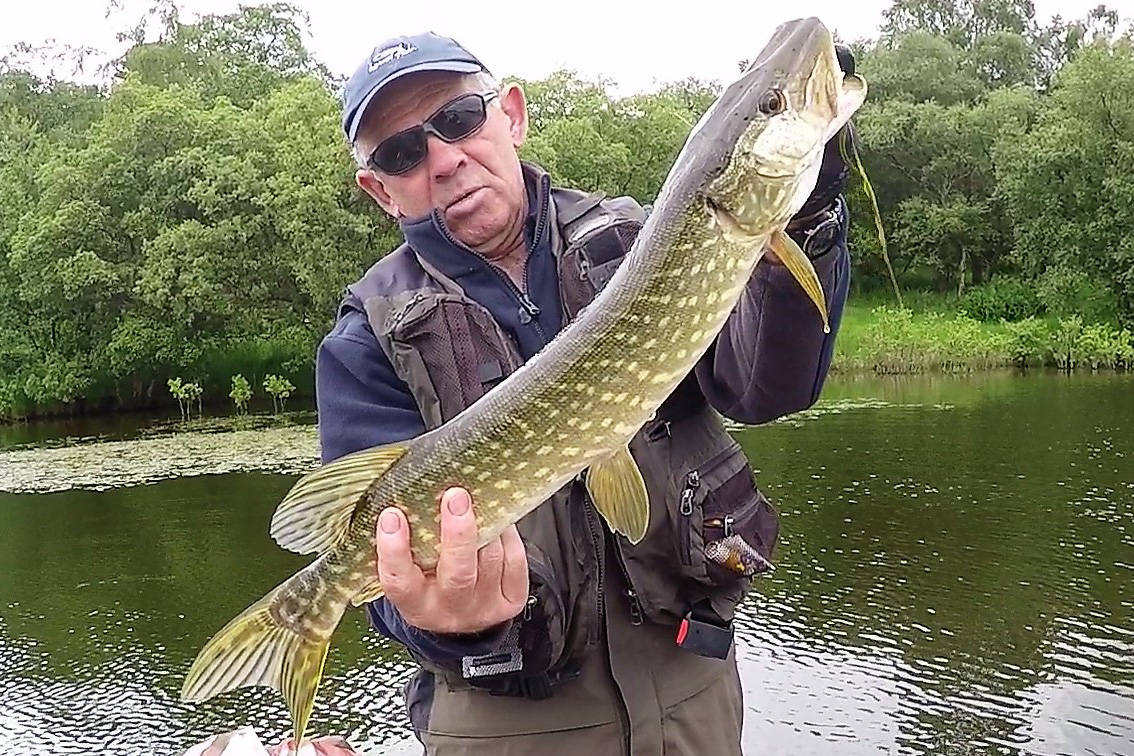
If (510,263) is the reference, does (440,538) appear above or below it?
below

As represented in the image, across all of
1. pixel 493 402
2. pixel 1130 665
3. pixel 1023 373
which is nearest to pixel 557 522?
pixel 493 402

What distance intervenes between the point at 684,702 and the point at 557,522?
1.53 feet

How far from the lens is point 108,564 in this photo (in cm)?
1216

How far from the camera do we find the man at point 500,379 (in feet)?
6.99

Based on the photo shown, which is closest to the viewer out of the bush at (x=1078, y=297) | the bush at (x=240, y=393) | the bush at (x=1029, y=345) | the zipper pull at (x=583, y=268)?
the zipper pull at (x=583, y=268)

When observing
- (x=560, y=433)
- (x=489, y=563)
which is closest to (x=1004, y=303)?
(x=560, y=433)

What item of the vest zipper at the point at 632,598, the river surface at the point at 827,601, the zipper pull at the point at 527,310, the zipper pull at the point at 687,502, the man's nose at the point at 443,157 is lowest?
the river surface at the point at 827,601

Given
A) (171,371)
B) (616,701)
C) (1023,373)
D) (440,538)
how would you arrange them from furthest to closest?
1. (171,371)
2. (1023,373)
3. (616,701)
4. (440,538)

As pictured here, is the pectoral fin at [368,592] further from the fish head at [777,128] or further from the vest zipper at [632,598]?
the fish head at [777,128]

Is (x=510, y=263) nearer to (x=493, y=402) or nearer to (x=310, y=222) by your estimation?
(x=493, y=402)

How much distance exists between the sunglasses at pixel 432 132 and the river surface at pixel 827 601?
218 inches

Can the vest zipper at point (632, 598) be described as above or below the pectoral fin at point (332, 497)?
below

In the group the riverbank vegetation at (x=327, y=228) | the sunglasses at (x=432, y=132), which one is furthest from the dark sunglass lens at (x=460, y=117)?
the riverbank vegetation at (x=327, y=228)

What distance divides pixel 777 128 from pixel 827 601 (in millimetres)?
8164
